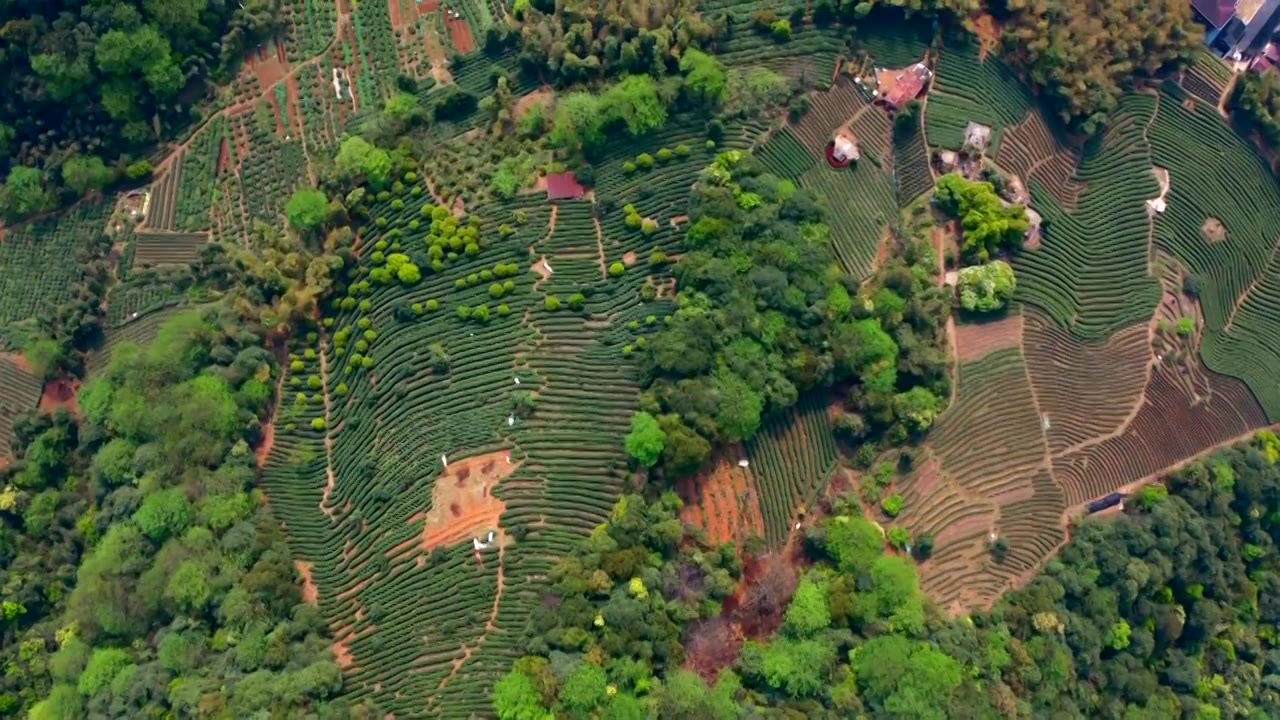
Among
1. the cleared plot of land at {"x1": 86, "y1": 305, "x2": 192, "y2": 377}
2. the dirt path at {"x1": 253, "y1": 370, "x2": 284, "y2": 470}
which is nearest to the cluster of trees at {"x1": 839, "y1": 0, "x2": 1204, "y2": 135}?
the dirt path at {"x1": 253, "y1": 370, "x2": 284, "y2": 470}

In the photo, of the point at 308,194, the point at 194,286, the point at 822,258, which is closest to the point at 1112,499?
the point at 822,258

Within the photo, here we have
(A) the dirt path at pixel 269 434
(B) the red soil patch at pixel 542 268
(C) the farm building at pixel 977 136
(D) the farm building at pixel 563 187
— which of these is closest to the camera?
(A) the dirt path at pixel 269 434

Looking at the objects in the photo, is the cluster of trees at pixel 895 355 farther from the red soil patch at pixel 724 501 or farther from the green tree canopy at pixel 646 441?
the green tree canopy at pixel 646 441

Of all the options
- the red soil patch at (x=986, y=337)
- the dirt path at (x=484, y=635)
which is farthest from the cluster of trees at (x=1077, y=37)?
the dirt path at (x=484, y=635)

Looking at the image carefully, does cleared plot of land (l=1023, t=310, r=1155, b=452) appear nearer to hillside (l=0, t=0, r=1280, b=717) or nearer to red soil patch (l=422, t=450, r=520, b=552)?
hillside (l=0, t=0, r=1280, b=717)

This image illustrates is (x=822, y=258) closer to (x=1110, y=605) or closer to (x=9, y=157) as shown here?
(x=1110, y=605)
